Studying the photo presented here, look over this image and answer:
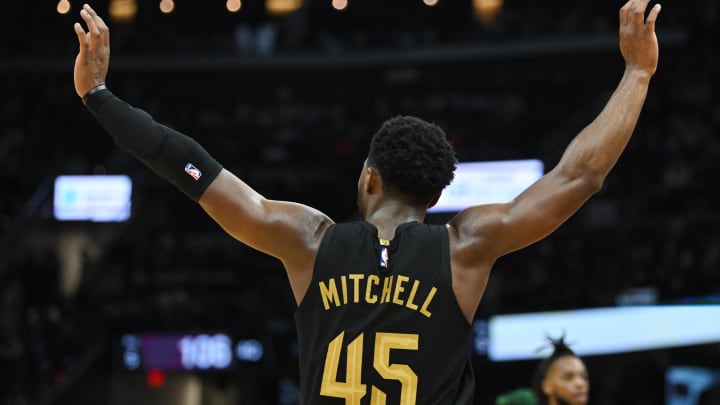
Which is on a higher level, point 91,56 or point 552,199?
point 91,56

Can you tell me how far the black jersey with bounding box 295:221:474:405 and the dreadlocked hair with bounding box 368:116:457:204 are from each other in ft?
0.44

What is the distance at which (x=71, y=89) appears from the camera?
22.2m

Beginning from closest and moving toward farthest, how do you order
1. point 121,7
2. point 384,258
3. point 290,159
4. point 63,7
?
point 384,258, point 63,7, point 121,7, point 290,159

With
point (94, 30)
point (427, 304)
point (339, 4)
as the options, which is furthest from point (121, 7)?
point (427, 304)

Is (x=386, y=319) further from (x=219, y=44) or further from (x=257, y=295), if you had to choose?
(x=219, y=44)

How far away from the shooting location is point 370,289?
9.42 feet

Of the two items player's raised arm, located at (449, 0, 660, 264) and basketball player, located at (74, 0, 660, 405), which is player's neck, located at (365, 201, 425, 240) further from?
player's raised arm, located at (449, 0, 660, 264)

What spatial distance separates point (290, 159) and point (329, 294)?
683 inches

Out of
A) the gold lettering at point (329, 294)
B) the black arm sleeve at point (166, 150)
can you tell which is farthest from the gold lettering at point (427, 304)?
the black arm sleeve at point (166, 150)

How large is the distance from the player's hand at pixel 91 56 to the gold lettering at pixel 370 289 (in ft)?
3.25

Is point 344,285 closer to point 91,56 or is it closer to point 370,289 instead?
point 370,289

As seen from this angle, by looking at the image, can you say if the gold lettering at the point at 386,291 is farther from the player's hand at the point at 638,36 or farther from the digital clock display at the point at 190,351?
the digital clock display at the point at 190,351

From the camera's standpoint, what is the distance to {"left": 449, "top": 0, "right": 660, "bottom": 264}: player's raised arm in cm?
288

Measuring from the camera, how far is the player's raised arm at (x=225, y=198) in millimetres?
2922
